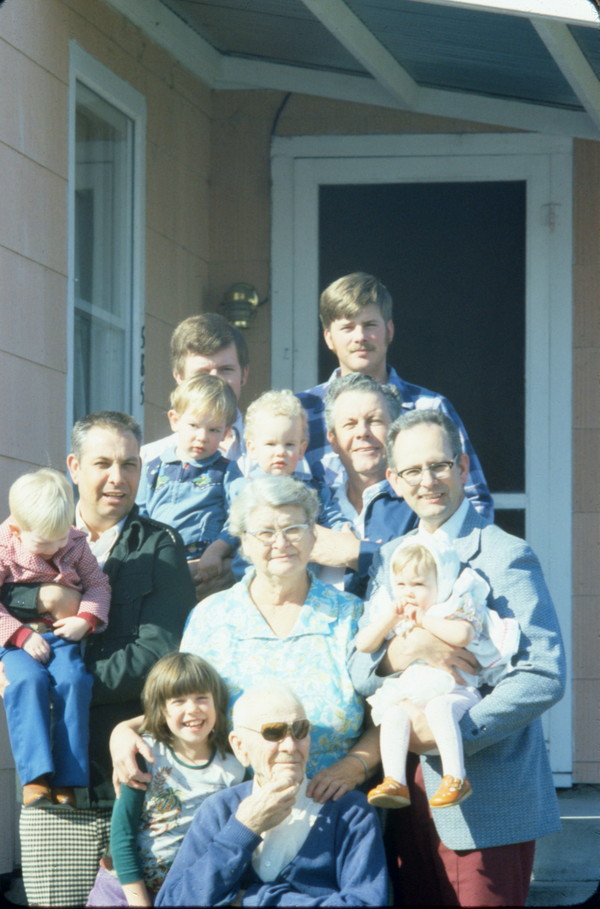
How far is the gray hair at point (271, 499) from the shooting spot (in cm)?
363

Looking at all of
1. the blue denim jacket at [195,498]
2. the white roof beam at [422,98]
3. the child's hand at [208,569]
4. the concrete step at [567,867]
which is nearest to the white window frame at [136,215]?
the white roof beam at [422,98]

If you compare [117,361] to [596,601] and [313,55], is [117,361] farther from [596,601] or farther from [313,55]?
[596,601]

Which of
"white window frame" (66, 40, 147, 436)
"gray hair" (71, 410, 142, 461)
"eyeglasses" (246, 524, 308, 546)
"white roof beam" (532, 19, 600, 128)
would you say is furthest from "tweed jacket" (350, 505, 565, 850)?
"white window frame" (66, 40, 147, 436)

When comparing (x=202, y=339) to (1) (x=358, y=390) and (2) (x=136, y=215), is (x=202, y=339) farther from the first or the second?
(2) (x=136, y=215)

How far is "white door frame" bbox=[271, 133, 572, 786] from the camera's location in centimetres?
601

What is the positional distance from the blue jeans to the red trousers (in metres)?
0.81

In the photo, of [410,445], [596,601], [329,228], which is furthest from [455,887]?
[329,228]

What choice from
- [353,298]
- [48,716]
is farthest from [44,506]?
[353,298]

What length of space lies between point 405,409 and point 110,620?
1.23 meters

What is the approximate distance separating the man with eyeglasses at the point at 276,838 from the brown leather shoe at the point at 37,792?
41cm

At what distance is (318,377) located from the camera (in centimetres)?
636

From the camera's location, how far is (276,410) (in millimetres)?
4082

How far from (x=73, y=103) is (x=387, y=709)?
2819mm

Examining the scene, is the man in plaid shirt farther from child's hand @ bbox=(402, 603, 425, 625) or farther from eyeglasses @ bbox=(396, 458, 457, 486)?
child's hand @ bbox=(402, 603, 425, 625)
